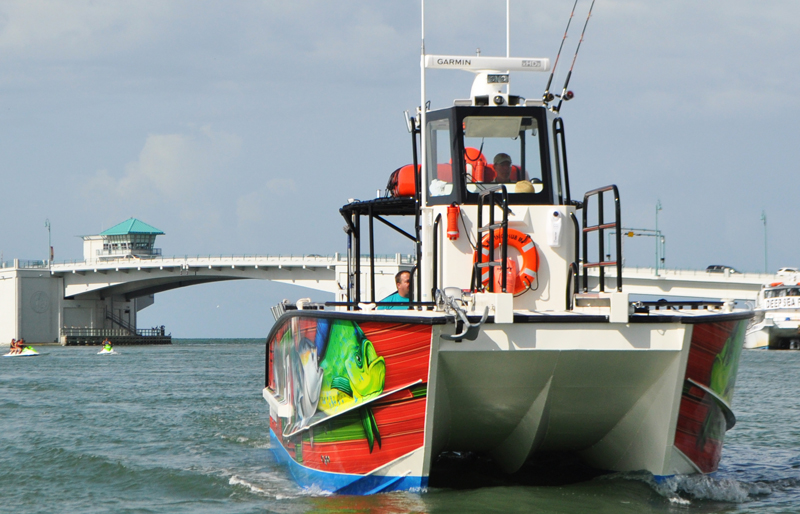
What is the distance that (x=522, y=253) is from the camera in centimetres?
781

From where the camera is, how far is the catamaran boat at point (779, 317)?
48688mm

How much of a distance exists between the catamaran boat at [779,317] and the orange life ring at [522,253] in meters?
44.0

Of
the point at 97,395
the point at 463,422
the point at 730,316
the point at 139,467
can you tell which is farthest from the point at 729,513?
the point at 97,395

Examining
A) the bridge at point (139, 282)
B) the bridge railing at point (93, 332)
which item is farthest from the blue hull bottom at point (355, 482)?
the bridge railing at point (93, 332)

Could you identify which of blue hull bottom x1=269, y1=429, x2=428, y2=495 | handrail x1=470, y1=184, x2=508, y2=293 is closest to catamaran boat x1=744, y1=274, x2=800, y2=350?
blue hull bottom x1=269, y1=429, x2=428, y2=495

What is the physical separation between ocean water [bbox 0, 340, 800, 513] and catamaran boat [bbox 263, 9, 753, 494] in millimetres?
269

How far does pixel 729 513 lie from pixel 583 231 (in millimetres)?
2641

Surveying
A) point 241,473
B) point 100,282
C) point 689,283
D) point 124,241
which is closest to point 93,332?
point 100,282

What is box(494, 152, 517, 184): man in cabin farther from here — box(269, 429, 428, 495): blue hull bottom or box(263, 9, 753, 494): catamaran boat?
box(269, 429, 428, 495): blue hull bottom

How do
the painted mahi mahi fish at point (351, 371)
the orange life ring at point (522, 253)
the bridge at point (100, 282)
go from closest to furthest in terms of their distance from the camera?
1. the painted mahi mahi fish at point (351, 371)
2. the orange life ring at point (522, 253)
3. the bridge at point (100, 282)

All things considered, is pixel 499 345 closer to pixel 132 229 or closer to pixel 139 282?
pixel 139 282

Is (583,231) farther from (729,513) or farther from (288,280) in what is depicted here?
(288,280)

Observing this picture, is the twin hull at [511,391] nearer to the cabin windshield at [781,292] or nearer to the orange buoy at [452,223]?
→ the orange buoy at [452,223]

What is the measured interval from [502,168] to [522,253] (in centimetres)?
88
